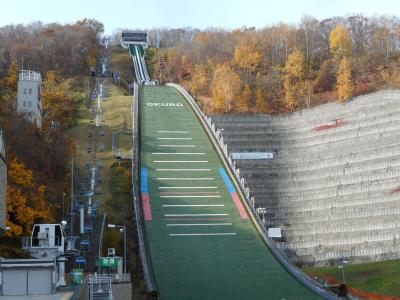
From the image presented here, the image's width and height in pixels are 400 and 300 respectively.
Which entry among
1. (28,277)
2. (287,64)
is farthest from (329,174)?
(287,64)

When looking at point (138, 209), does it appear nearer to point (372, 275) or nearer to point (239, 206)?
point (239, 206)

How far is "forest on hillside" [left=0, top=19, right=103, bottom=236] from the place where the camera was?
3562 centimetres

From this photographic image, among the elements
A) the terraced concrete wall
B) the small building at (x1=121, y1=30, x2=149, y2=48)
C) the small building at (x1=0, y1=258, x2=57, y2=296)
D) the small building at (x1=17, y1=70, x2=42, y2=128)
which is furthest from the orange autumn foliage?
the small building at (x1=121, y1=30, x2=149, y2=48)

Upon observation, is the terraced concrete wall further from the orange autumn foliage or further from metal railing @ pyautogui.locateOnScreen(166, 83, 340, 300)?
the orange autumn foliage

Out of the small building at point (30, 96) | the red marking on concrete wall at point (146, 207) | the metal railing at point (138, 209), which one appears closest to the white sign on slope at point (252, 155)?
the metal railing at point (138, 209)

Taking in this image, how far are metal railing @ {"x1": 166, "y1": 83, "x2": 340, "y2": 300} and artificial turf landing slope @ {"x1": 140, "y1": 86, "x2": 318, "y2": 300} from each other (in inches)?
13.0

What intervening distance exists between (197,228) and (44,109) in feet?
91.0

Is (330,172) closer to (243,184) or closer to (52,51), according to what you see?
(243,184)

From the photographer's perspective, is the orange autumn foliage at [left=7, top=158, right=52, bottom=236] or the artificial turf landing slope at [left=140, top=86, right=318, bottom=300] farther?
the orange autumn foliage at [left=7, top=158, right=52, bottom=236]

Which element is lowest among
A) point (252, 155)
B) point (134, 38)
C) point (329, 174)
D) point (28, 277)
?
point (28, 277)

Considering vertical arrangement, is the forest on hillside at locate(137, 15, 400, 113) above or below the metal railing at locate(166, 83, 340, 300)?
above

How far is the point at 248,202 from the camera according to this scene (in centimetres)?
4178

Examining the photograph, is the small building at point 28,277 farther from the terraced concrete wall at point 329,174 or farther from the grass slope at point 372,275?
the terraced concrete wall at point 329,174

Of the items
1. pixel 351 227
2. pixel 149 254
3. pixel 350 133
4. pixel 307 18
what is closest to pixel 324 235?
pixel 351 227
